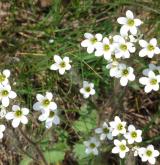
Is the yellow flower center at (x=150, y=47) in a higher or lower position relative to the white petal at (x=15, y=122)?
higher

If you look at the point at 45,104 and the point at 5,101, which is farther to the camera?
the point at 45,104

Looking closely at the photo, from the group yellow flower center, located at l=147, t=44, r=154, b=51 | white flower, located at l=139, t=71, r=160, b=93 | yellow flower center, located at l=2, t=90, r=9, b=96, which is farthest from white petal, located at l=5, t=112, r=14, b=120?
yellow flower center, located at l=147, t=44, r=154, b=51

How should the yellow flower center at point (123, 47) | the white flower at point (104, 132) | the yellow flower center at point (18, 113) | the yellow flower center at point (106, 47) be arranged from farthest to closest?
the white flower at point (104, 132)
the yellow flower center at point (106, 47)
the yellow flower center at point (18, 113)
the yellow flower center at point (123, 47)

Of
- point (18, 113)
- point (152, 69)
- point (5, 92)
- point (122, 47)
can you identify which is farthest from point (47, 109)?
point (152, 69)

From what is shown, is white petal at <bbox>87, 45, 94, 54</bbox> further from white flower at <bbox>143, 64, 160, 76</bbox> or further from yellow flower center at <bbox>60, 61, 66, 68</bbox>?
white flower at <bbox>143, 64, 160, 76</bbox>

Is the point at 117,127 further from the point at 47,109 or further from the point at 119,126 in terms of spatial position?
the point at 47,109

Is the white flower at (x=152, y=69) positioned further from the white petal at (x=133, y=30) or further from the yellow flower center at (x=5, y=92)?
the yellow flower center at (x=5, y=92)

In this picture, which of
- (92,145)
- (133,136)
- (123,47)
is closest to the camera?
(123,47)

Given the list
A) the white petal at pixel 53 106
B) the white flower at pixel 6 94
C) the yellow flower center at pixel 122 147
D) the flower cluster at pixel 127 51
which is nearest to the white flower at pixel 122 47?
the flower cluster at pixel 127 51
